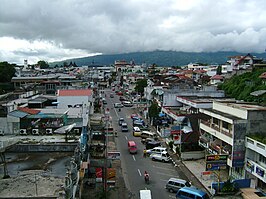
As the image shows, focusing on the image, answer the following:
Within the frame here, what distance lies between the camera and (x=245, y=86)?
57.5 metres

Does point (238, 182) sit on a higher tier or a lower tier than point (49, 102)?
lower

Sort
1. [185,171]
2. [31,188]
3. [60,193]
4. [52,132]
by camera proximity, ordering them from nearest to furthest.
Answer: [60,193]
[31,188]
[52,132]
[185,171]

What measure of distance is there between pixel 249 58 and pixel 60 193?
79277mm

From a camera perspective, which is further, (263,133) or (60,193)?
(263,133)

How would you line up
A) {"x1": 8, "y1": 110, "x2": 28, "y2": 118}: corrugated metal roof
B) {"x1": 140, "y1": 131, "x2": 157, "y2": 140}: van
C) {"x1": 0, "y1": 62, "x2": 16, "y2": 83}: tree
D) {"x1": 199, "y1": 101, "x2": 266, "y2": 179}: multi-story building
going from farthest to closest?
{"x1": 0, "y1": 62, "x2": 16, "y2": 83}: tree → {"x1": 140, "y1": 131, "x2": 157, "y2": 140}: van → {"x1": 8, "y1": 110, "x2": 28, "y2": 118}: corrugated metal roof → {"x1": 199, "y1": 101, "x2": 266, "y2": 179}: multi-story building

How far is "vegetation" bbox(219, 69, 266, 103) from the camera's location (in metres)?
53.1

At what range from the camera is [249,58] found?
265 feet

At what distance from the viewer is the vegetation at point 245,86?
174ft

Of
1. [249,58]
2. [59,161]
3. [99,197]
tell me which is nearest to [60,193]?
[59,161]

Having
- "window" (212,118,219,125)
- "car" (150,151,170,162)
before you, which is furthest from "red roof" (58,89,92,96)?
"window" (212,118,219,125)

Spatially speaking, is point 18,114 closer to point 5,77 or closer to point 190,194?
point 190,194

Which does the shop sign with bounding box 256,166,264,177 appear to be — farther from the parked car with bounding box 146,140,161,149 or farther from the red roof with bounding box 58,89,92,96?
the red roof with bounding box 58,89,92,96

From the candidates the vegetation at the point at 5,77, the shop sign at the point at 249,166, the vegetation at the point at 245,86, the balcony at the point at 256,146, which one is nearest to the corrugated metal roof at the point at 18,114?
the balcony at the point at 256,146

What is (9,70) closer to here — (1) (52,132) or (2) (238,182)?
(1) (52,132)
